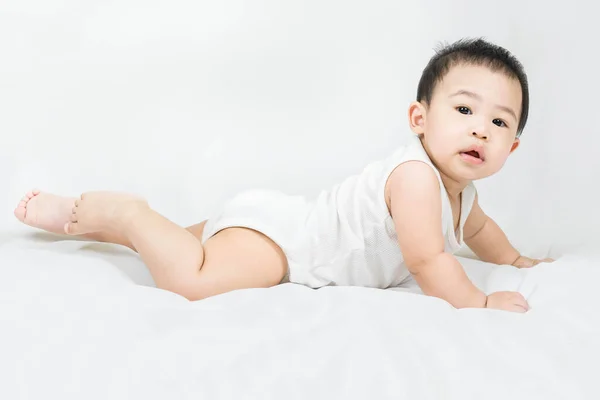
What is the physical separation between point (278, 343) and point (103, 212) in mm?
546

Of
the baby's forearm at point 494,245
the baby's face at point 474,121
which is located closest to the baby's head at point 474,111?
the baby's face at point 474,121

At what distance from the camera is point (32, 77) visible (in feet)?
7.34

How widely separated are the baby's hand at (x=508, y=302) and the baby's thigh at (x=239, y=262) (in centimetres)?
38

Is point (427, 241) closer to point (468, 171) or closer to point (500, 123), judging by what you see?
point (468, 171)

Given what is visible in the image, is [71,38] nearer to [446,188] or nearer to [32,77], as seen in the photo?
[32,77]

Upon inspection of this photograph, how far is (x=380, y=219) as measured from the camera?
1.44m

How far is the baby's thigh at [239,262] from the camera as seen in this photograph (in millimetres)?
1359

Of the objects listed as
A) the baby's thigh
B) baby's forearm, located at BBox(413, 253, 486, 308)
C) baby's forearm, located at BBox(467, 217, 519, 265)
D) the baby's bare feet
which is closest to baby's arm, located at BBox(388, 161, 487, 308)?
baby's forearm, located at BBox(413, 253, 486, 308)

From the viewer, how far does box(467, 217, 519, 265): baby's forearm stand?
1.67m

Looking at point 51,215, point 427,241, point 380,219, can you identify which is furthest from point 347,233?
point 51,215

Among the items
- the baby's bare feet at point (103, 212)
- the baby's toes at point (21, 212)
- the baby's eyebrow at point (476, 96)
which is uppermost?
the baby's eyebrow at point (476, 96)

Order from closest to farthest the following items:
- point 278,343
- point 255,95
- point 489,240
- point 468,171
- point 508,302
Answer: point 278,343, point 508,302, point 468,171, point 489,240, point 255,95

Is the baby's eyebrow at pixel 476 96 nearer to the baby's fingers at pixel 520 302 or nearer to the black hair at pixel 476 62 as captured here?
the black hair at pixel 476 62

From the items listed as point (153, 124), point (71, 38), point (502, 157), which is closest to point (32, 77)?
point (71, 38)
